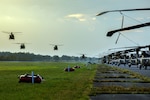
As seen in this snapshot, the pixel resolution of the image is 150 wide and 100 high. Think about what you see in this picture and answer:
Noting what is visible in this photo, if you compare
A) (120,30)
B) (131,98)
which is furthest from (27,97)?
(120,30)

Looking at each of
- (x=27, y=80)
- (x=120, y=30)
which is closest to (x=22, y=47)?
(x=27, y=80)

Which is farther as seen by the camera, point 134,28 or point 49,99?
point 49,99

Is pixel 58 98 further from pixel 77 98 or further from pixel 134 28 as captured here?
pixel 134 28

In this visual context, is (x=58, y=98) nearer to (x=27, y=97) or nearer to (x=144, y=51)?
(x=27, y=97)

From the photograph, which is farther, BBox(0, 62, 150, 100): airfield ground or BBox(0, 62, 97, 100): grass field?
BBox(0, 62, 150, 100): airfield ground

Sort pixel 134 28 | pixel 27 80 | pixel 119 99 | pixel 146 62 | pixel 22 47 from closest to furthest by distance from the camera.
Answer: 1. pixel 134 28
2. pixel 119 99
3. pixel 27 80
4. pixel 146 62
5. pixel 22 47

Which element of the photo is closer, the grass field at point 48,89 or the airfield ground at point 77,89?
the grass field at point 48,89

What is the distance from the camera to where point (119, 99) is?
31406 millimetres

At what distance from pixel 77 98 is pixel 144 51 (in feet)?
281

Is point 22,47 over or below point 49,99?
over

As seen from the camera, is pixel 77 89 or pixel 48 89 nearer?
pixel 48 89

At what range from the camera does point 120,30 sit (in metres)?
16.4

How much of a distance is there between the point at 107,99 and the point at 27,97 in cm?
705

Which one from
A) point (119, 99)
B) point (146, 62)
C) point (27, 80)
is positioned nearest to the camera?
point (119, 99)
